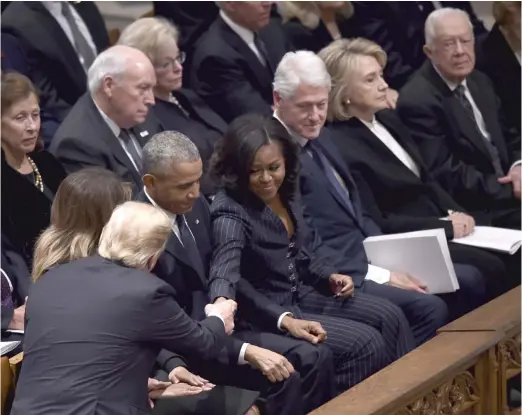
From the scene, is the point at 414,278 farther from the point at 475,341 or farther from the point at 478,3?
the point at 478,3

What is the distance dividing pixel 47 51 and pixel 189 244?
4.95 feet

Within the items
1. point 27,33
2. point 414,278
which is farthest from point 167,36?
point 414,278

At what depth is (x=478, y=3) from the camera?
6270mm

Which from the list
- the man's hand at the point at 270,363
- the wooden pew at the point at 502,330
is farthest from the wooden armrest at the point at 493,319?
the man's hand at the point at 270,363

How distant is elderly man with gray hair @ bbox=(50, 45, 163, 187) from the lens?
3938 millimetres

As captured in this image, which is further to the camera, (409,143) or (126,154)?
(409,143)

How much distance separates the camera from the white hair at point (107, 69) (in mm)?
4023

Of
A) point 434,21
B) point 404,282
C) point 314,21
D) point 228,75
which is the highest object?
point 434,21

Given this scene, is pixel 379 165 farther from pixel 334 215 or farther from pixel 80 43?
pixel 80 43

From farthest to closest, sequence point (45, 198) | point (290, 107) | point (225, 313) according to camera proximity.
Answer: point (290, 107) < point (45, 198) < point (225, 313)

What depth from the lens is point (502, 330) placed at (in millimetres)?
3588

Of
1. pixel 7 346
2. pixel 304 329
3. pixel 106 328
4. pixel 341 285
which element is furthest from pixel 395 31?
pixel 106 328

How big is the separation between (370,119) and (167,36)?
2.80 ft

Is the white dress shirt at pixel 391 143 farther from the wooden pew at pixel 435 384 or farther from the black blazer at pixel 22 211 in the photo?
the black blazer at pixel 22 211
